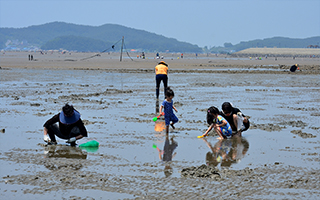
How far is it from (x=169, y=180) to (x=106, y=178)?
1014 mm

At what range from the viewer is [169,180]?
6.48 m

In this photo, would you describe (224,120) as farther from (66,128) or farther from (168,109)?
(66,128)

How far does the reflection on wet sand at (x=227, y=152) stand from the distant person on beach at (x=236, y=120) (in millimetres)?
297

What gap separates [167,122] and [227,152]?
2.38m

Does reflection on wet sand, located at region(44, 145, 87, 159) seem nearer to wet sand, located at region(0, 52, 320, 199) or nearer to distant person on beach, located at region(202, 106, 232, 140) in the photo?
wet sand, located at region(0, 52, 320, 199)

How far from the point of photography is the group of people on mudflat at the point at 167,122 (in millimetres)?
8758

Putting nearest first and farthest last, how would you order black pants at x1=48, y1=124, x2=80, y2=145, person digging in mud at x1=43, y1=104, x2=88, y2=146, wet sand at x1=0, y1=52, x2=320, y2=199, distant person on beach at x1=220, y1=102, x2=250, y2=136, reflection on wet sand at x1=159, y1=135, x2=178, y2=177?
wet sand at x1=0, y1=52, x2=320, y2=199
reflection on wet sand at x1=159, y1=135, x2=178, y2=177
person digging in mud at x1=43, y1=104, x2=88, y2=146
black pants at x1=48, y1=124, x2=80, y2=145
distant person on beach at x1=220, y1=102, x2=250, y2=136

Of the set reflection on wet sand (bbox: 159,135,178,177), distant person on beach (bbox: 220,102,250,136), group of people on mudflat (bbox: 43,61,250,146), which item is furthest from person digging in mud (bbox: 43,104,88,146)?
distant person on beach (bbox: 220,102,250,136)

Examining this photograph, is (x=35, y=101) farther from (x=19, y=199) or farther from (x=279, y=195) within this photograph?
(x=279, y=195)

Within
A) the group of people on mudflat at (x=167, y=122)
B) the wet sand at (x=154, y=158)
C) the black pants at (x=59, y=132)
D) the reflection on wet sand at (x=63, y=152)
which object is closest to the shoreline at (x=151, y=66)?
the wet sand at (x=154, y=158)

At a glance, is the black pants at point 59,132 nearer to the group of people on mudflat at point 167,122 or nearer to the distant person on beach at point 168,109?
the group of people on mudflat at point 167,122

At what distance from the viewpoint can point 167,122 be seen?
10578 millimetres

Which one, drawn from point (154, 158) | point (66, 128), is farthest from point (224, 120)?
point (66, 128)

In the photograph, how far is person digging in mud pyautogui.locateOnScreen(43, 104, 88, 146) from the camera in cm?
874
